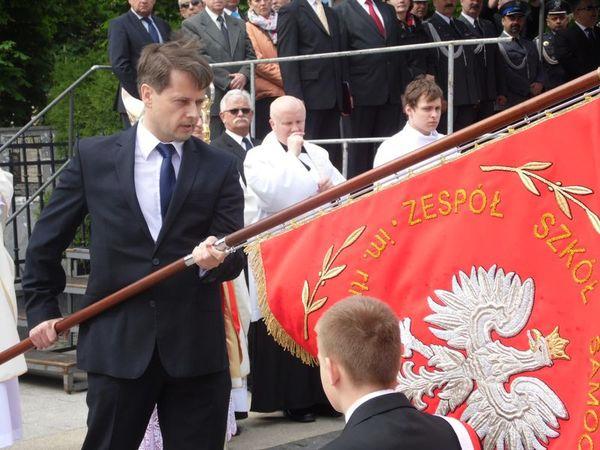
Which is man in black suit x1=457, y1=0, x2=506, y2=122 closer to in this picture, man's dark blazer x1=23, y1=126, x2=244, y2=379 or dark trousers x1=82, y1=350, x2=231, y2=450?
man's dark blazer x1=23, y1=126, x2=244, y2=379

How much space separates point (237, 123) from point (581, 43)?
396cm

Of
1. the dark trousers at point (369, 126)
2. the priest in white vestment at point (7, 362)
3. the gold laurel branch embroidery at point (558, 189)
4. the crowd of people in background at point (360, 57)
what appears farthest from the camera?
the dark trousers at point (369, 126)

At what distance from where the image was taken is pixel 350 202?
412 centimetres

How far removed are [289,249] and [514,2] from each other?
253 inches

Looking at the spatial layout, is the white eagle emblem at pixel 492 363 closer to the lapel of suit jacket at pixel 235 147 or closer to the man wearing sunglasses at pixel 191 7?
the lapel of suit jacket at pixel 235 147

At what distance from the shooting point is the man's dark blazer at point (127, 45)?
935 centimetres

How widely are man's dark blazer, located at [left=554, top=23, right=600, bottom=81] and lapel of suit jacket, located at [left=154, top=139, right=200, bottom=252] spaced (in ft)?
21.7

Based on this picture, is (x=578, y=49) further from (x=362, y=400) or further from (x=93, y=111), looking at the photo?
(x=362, y=400)

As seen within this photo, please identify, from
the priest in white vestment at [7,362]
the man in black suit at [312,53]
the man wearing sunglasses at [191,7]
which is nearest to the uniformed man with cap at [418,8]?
the man in black suit at [312,53]

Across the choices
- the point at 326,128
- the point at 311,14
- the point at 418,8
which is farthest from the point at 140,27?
the point at 418,8

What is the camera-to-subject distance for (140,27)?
31.3ft

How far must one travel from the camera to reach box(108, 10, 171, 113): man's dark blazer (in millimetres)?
9352

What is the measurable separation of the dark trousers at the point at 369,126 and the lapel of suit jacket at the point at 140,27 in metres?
1.79

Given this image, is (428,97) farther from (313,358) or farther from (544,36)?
(544,36)
